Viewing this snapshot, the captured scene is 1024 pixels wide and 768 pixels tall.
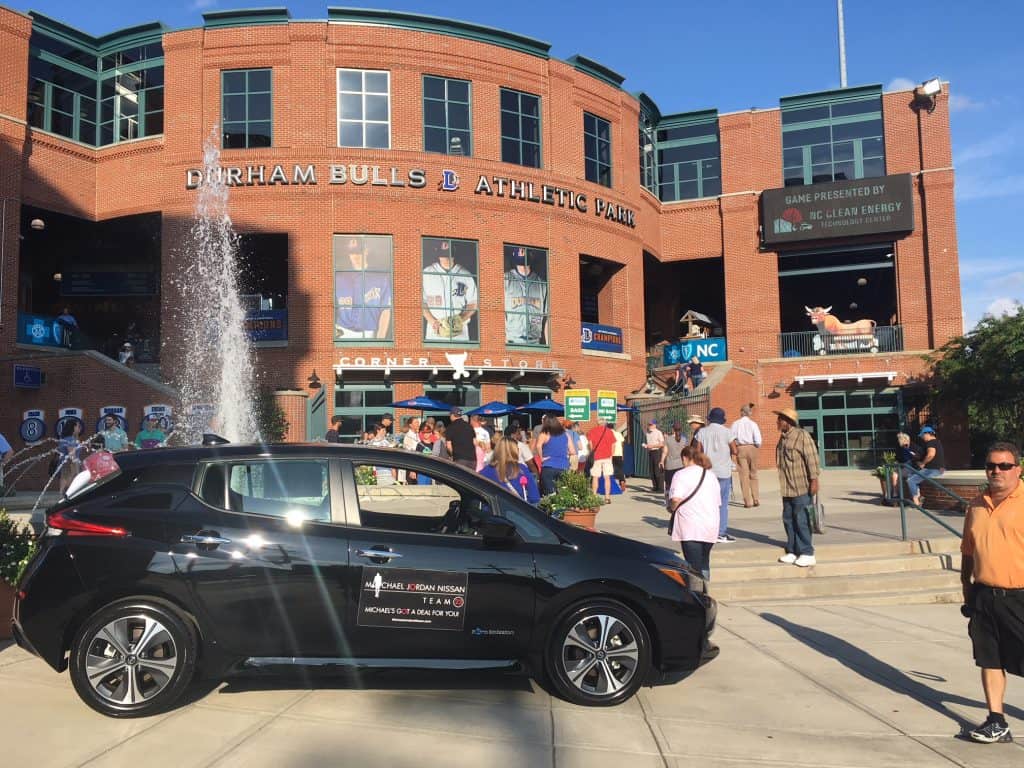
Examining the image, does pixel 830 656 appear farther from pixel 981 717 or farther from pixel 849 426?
pixel 849 426

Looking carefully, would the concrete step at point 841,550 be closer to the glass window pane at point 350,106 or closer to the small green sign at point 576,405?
the small green sign at point 576,405

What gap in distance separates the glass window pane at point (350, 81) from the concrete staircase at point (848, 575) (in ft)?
69.2

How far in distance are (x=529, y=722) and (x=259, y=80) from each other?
2545cm

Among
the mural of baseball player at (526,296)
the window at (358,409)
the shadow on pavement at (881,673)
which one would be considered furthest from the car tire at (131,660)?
the mural of baseball player at (526,296)

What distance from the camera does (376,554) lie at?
194 inches

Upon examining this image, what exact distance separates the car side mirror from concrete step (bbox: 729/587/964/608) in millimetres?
4229

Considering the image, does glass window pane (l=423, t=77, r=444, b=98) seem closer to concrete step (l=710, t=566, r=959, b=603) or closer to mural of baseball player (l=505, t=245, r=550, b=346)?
mural of baseball player (l=505, t=245, r=550, b=346)

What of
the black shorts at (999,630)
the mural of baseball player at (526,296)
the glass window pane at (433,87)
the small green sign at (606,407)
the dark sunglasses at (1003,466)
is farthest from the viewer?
the mural of baseball player at (526,296)

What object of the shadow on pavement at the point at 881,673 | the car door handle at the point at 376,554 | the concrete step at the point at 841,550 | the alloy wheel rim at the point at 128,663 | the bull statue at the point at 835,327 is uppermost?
the bull statue at the point at 835,327

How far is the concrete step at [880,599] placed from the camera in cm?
841

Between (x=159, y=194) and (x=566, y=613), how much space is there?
979 inches

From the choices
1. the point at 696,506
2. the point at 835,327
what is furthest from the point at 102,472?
the point at 835,327

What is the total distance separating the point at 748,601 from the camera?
8.46 metres

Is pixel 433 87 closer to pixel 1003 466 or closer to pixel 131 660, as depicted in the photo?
pixel 131 660
